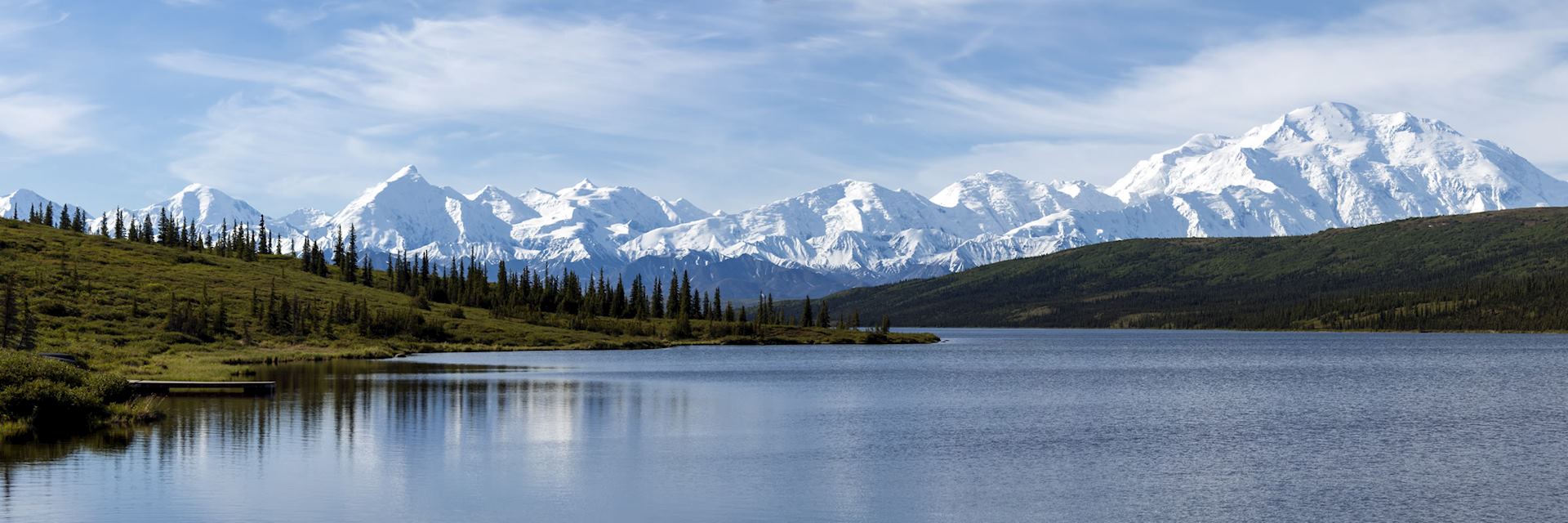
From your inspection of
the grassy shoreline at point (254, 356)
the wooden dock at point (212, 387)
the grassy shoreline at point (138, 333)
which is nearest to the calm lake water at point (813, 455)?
the wooden dock at point (212, 387)

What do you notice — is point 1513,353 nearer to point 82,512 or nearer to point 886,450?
point 886,450

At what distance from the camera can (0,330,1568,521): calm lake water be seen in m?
43.6

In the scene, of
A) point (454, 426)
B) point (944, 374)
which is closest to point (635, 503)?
point (454, 426)

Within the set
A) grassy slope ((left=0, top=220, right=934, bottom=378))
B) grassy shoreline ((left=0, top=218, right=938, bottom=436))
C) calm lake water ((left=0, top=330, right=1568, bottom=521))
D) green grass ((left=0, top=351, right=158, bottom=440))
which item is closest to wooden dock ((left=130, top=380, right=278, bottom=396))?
calm lake water ((left=0, top=330, right=1568, bottom=521))

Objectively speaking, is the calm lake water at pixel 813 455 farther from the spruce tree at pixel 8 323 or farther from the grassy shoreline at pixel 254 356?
the spruce tree at pixel 8 323

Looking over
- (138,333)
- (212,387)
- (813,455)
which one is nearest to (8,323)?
(212,387)

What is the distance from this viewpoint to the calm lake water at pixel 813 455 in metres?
43.6

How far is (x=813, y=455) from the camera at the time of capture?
192 ft

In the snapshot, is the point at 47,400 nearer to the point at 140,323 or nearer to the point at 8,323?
the point at 8,323

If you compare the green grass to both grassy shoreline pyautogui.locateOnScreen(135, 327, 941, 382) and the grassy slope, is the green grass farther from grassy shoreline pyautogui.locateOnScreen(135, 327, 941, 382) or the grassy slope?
grassy shoreline pyautogui.locateOnScreen(135, 327, 941, 382)

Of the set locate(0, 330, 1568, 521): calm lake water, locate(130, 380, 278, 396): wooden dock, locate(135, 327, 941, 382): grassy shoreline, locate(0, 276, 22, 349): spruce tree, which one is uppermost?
locate(0, 276, 22, 349): spruce tree

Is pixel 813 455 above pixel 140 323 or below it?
below

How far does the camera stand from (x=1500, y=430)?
68.5 meters

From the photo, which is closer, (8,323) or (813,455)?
(813,455)
